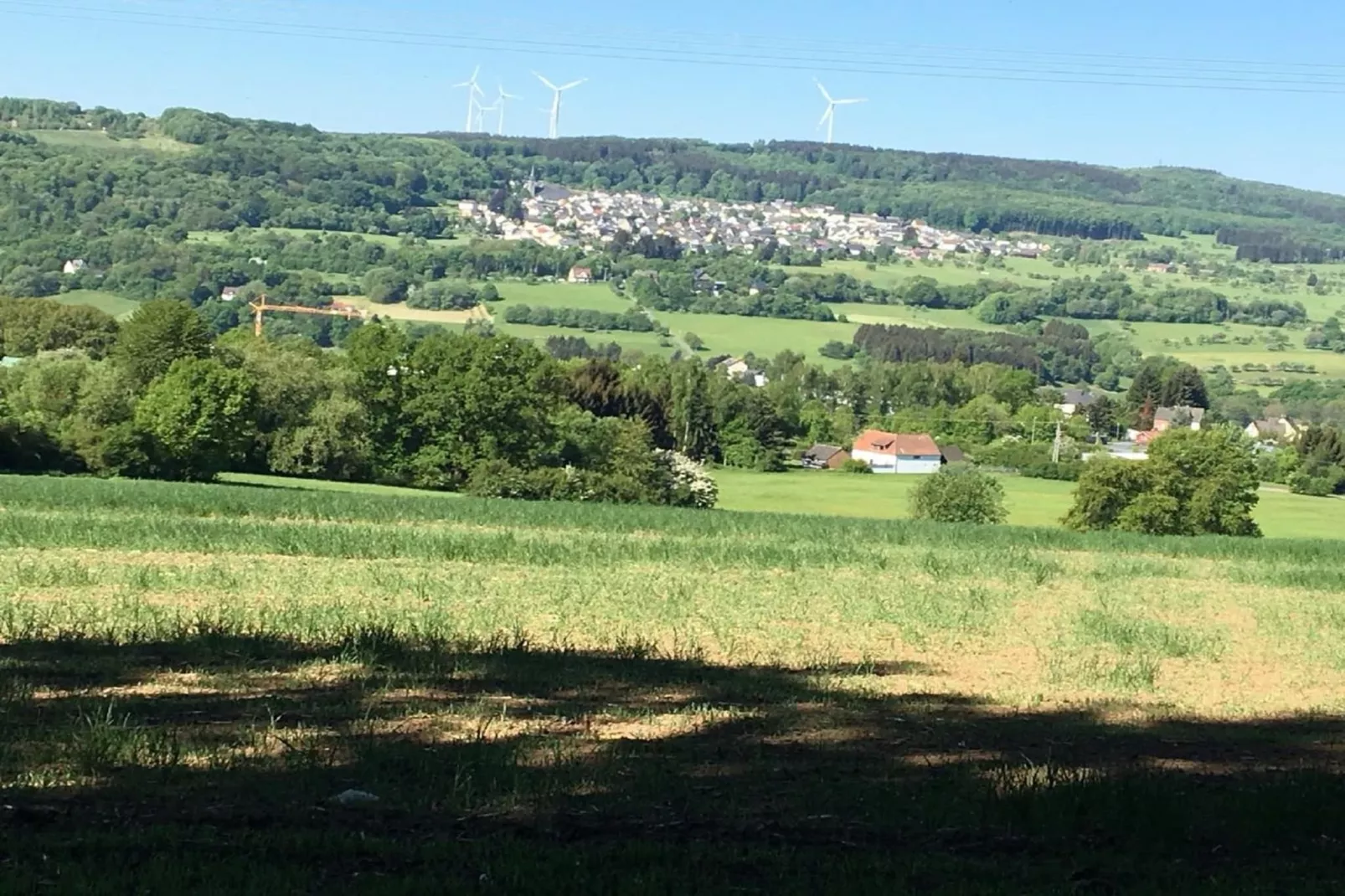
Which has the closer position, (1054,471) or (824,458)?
(1054,471)

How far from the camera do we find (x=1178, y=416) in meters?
128

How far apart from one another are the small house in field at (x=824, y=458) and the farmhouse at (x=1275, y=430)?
33722mm

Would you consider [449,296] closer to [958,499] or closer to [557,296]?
[557,296]

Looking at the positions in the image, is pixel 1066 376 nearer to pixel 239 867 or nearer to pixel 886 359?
pixel 886 359

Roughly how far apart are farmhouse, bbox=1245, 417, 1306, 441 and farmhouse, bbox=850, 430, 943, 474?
27.7 meters

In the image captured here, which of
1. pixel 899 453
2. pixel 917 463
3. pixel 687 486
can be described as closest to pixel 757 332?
pixel 899 453

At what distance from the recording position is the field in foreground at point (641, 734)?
6980mm

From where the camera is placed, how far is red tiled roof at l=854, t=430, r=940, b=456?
343 feet

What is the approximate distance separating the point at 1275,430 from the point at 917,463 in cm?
3866

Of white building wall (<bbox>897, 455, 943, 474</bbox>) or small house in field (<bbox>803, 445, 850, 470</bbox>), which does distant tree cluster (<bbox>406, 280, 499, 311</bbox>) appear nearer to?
small house in field (<bbox>803, 445, 850, 470</bbox>)

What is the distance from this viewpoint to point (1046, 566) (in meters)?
29.7

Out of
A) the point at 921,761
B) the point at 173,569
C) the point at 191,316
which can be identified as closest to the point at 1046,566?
the point at 173,569

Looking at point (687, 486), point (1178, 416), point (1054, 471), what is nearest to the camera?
point (687, 486)

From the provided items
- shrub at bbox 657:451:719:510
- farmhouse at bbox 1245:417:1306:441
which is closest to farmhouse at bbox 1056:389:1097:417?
farmhouse at bbox 1245:417:1306:441
